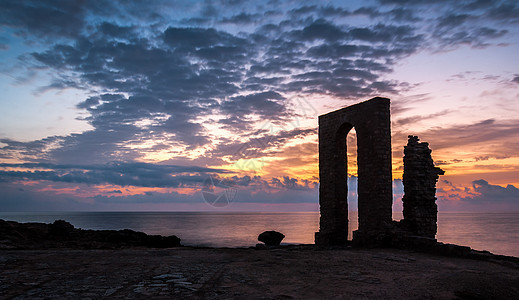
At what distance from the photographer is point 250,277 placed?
6.37 metres

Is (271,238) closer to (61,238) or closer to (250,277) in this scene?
(61,238)

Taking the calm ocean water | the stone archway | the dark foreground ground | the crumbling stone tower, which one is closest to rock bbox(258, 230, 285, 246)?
the stone archway

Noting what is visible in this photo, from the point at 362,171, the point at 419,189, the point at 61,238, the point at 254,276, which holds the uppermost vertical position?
the point at 362,171

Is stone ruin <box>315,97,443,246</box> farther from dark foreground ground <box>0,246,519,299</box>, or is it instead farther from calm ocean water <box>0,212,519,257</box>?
calm ocean water <box>0,212,519,257</box>

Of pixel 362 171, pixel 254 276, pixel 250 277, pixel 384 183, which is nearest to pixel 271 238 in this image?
pixel 362 171


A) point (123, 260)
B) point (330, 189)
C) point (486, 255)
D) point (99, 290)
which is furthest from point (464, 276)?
point (330, 189)

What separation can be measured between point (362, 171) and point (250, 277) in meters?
8.09

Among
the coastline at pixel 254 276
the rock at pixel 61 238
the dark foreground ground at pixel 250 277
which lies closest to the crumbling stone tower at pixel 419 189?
the coastline at pixel 254 276

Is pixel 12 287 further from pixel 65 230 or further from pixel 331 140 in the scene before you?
pixel 65 230

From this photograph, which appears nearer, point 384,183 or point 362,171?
point 384,183

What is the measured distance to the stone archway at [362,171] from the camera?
12.6 meters

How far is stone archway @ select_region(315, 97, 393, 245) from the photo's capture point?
12.6 meters

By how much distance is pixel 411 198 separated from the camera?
12656 mm

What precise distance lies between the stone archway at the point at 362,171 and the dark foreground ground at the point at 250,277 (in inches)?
148
